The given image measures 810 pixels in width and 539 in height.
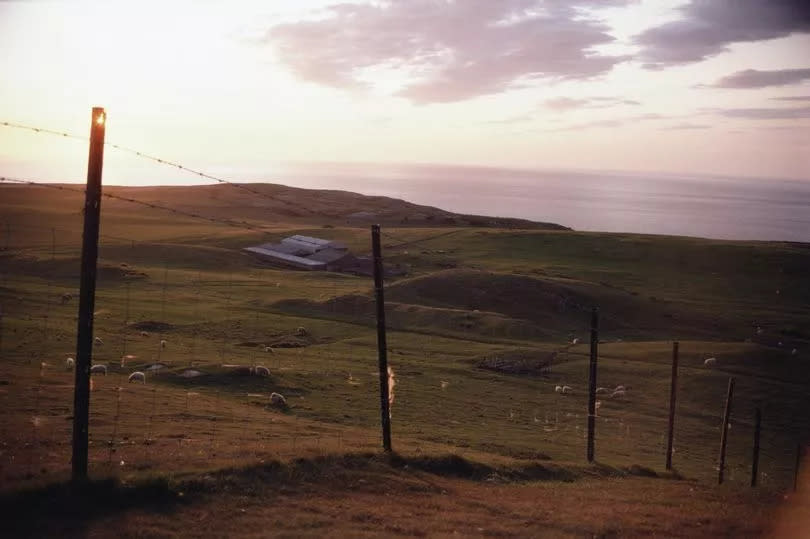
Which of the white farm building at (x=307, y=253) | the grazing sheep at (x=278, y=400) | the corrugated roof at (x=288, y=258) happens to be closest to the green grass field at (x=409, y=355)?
the grazing sheep at (x=278, y=400)

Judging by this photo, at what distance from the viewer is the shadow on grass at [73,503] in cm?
1272

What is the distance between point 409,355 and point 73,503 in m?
37.1

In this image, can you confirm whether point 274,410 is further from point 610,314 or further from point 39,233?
point 39,233

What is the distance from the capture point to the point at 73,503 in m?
13.6

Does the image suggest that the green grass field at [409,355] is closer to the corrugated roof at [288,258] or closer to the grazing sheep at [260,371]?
the grazing sheep at [260,371]

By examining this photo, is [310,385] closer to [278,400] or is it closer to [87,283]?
[278,400]

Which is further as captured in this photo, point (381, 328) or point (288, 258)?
point (288, 258)

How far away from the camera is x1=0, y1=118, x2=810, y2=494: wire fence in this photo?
2069 centimetres

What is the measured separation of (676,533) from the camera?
54.4 ft

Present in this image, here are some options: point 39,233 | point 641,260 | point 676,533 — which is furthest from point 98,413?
point 641,260

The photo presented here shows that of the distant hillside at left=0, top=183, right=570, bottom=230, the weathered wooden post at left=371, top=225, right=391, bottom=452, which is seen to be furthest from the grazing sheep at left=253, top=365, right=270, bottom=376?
the distant hillside at left=0, top=183, right=570, bottom=230

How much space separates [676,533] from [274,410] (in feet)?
60.6

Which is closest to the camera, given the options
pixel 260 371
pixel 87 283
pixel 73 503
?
pixel 73 503

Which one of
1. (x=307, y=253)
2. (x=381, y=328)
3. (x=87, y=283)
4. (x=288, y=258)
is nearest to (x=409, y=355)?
(x=381, y=328)
